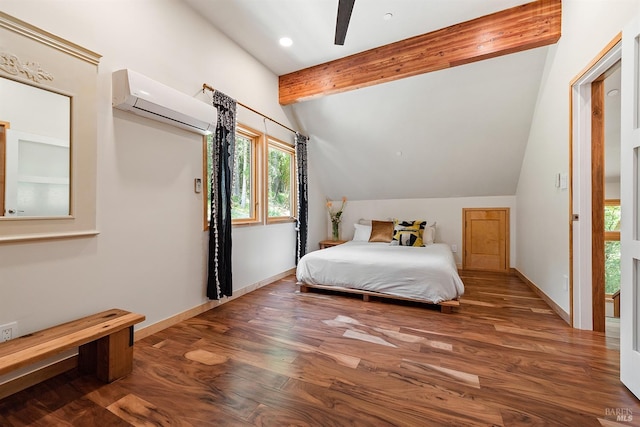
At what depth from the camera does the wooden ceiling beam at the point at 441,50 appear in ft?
7.75

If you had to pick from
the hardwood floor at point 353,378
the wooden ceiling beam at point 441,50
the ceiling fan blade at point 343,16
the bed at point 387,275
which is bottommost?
the hardwood floor at point 353,378

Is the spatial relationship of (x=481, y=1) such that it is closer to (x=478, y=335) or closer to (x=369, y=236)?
(x=478, y=335)

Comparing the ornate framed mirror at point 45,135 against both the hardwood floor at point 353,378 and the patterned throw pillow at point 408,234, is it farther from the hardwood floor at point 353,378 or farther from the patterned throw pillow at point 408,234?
the patterned throw pillow at point 408,234

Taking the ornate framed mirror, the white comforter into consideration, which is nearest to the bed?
the white comforter

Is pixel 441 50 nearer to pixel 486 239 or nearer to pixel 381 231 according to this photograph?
pixel 381 231

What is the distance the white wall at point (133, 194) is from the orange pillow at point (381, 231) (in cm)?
277

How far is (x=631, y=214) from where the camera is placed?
141cm

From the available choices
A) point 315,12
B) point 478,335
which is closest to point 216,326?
point 478,335

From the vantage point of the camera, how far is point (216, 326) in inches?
88.7

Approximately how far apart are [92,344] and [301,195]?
2930 mm

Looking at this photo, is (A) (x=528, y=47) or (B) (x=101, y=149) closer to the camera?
(B) (x=101, y=149)

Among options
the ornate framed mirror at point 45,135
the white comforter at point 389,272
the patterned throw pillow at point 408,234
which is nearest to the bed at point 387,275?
the white comforter at point 389,272

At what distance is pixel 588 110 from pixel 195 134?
10.7 ft

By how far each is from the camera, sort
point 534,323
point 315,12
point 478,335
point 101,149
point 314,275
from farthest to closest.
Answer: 1. point 314,275
2. point 315,12
3. point 534,323
4. point 478,335
5. point 101,149
